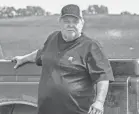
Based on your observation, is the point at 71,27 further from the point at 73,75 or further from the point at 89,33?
the point at 89,33

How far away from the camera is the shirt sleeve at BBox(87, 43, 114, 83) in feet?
11.9

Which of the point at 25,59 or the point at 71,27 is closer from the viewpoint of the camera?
the point at 71,27

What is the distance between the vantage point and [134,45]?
6.75m

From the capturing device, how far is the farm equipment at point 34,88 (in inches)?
166

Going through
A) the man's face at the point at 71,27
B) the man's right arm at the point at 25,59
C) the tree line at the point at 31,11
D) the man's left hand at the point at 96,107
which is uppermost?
the man's face at the point at 71,27

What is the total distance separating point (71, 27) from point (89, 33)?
3.37 metres

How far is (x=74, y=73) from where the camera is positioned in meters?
3.67

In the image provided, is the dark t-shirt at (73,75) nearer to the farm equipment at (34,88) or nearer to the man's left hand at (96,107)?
the man's left hand at (96,107)

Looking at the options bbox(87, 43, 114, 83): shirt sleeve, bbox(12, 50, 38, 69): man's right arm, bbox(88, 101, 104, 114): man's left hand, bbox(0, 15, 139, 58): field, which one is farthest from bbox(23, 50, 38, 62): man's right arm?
bbox(0, 15, 139, 58): field

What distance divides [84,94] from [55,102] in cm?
24

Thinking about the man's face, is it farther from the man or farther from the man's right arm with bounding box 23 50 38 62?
the man's right arm with bounding box 23 50 38 62

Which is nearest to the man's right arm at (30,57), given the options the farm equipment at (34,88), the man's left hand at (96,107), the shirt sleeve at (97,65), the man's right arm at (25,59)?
the man's right arm at (25,59)

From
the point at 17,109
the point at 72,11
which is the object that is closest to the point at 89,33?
the point at 17,109

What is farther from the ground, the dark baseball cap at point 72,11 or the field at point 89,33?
the dark baseball cap at point 72,11
